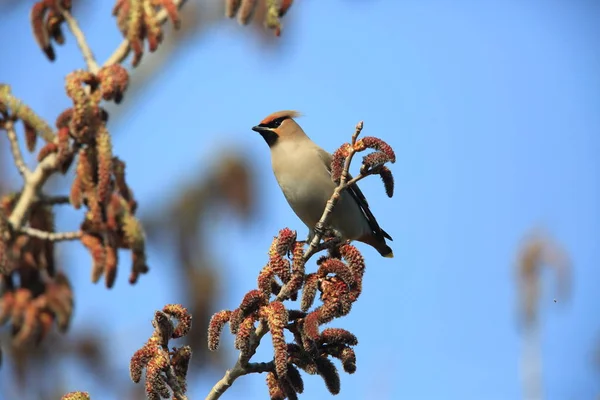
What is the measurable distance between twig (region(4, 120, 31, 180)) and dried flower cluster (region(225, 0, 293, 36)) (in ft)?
3.03

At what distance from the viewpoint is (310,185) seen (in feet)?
15.6

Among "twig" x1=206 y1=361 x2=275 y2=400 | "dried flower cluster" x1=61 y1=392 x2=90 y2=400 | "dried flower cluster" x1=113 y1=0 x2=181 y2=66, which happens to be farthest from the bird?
"dried flower cluster" x1=61 y1=392 x2=90 y2=400

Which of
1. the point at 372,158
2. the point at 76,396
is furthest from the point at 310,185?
the point at 76,396

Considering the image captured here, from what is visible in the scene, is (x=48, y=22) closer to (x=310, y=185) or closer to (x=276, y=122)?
(x=310, y=185)

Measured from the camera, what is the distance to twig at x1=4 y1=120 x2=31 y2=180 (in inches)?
144

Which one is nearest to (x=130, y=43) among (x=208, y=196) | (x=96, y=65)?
(x=96, y=65)

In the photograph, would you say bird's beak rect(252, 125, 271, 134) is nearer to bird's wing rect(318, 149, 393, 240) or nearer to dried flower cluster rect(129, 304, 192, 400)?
bird's wing rect(318, 149, 393, 240)

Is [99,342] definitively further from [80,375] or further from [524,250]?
[524,250]

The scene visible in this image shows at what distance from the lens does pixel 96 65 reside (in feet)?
11.9

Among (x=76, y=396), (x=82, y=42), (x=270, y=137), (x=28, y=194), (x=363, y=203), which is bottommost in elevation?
(x=76, y=396)

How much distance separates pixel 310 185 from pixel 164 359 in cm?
236

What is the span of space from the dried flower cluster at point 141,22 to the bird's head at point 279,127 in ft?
4.87

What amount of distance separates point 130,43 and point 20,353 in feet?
6.68

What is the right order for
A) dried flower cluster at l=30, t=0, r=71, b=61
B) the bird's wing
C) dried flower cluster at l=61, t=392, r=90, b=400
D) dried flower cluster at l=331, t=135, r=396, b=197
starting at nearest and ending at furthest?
dried flower cluster at l=61, t=392, r=90, b=400 < dried flower cluster at l=331, t=135, r=396, b=197 < dried flower cluster at l=30, t=0, r=71, b=61 < the bird's wing
